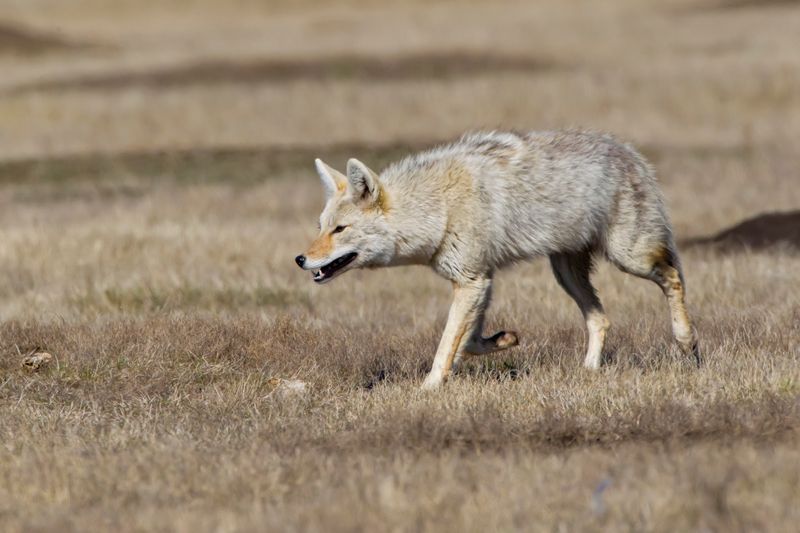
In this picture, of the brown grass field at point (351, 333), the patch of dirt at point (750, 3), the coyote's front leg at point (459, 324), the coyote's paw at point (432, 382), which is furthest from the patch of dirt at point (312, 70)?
the coyote's paw at point (432, 382)

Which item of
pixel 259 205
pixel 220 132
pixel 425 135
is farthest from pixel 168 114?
pixel 259 205

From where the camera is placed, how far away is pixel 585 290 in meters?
9.91

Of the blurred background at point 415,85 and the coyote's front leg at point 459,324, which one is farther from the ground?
the coyote's front leg at point 459,324

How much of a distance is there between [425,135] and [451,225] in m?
18.4

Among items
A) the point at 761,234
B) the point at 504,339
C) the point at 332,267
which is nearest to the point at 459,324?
the point at 504,339

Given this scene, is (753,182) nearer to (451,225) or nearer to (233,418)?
(451,225)

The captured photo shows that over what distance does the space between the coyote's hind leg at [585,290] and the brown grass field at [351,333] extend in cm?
23

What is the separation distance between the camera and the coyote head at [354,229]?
28.0 feet

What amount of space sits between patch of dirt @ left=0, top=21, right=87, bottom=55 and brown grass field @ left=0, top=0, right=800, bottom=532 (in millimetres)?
13671

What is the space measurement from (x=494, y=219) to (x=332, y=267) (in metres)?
1.19

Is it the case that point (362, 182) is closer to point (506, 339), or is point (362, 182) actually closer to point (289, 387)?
point (289, 387)

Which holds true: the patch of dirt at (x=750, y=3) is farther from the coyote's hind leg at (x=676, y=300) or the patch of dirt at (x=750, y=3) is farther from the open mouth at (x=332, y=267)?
the open mouth at (x=332, y=267)

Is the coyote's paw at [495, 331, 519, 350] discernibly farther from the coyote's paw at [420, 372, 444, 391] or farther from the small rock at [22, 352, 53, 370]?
the small rock at [22, 352, 53, 370]

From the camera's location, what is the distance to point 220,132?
92.3 ft
